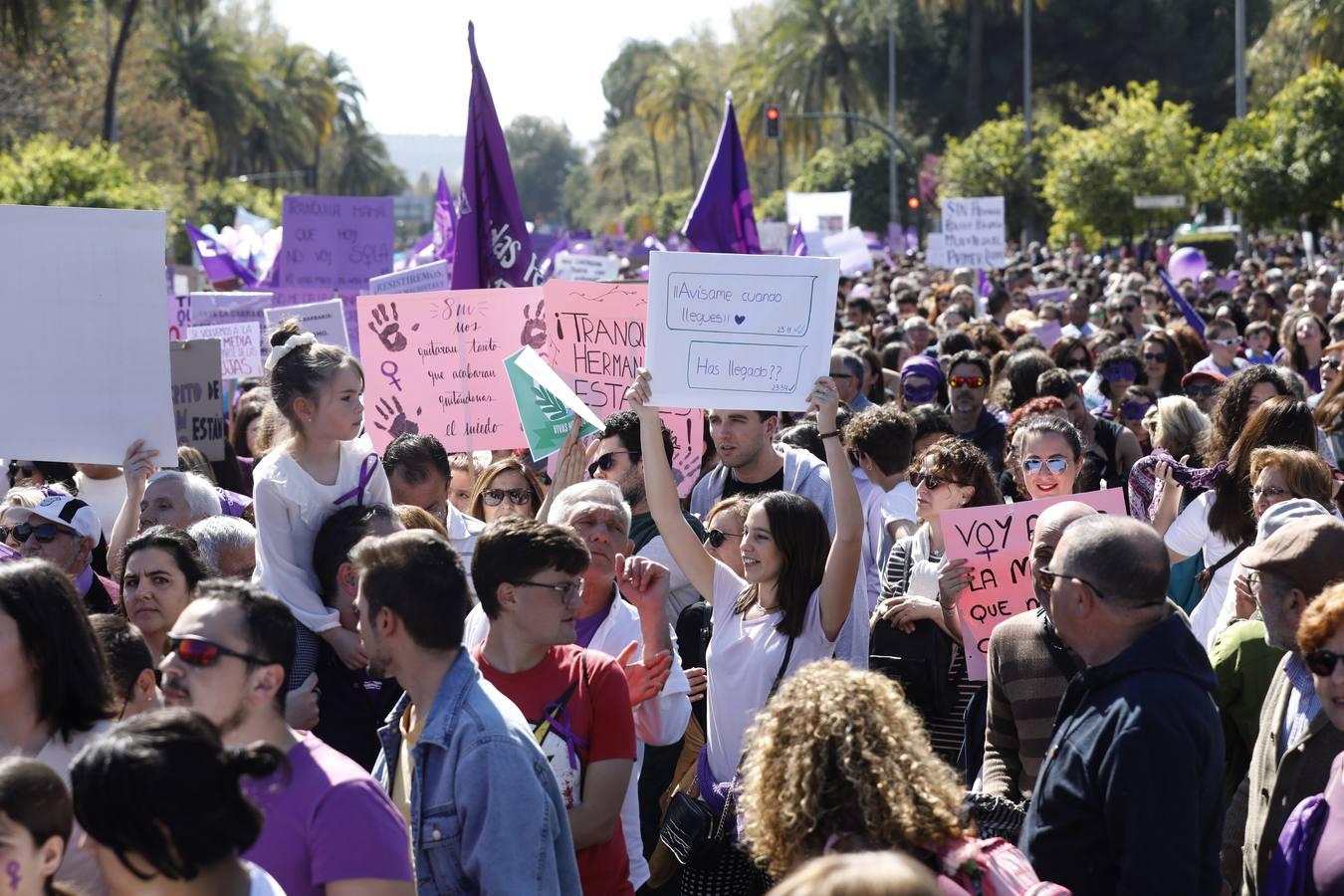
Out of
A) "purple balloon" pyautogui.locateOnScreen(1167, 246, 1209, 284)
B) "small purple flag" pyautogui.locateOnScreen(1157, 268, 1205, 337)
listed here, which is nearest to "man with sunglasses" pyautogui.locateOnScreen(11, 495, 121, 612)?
"small purple flag" pyautogui.locateOnScreen(1157, 268, 1205, 337)

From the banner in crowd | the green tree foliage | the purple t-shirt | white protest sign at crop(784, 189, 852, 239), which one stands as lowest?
the purple t-shirt

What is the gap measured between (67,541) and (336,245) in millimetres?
8722

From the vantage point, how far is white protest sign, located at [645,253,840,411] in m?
5.61

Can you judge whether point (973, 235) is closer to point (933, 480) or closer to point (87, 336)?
point (933, 480)

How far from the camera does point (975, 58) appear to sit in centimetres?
5606

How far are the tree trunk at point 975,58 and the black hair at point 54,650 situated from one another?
180ft

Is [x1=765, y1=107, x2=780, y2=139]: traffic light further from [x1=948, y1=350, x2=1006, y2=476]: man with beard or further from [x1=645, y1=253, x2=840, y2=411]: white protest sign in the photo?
[x1=645, y1=253, x2=840, y2=411]: white protest sign

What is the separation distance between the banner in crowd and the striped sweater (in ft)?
32.0

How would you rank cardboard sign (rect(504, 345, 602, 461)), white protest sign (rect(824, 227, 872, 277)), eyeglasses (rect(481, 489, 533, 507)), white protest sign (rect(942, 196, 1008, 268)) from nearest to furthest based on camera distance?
eyeglasses (rect(481, 489, 533, 507)) → cardboard sign (rect(504, 345, 602, 461)) → white protest sign (rect(942, 196, 1008, 268)) → white protest sign (rect(824, 227, 872, 277))

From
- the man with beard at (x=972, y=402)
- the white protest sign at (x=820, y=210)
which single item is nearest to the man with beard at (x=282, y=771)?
the man with beard at (x=972, y=402)

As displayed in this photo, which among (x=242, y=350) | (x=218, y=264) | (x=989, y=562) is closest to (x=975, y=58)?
(x=218, y=264)

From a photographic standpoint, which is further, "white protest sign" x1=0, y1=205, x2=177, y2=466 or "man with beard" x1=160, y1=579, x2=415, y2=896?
"white protest sign" x1=0, y1=205, x2=177, y2=466

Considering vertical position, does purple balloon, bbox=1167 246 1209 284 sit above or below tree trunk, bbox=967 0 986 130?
below

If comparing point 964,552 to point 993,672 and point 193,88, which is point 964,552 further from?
point 193,88
